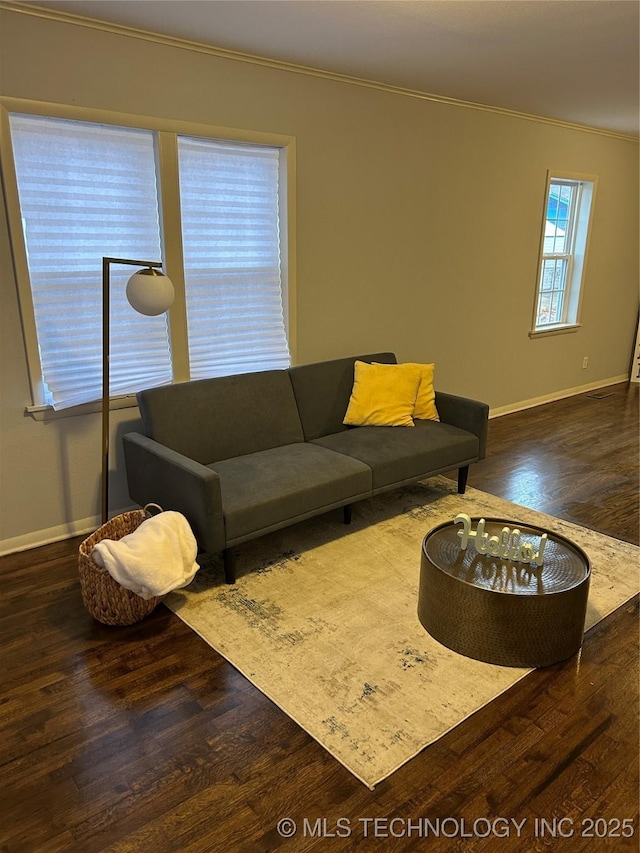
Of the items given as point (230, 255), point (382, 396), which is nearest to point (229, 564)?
point (382, 396)

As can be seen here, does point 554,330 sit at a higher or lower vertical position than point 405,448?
higher

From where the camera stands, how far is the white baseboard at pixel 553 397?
17.8ft

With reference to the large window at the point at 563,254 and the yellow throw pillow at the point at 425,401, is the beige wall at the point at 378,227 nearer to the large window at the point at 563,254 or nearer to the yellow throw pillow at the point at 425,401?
the large window at the point at 563,254

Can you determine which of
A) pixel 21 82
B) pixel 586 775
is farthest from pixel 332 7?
pixel 586 775

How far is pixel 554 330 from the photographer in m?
5.73

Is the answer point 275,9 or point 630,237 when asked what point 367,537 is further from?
point 630,237

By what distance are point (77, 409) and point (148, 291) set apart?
83 cm

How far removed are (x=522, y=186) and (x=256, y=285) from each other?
272 cm

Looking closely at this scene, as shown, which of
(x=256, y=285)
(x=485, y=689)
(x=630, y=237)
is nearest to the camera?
(x=485, y=689)

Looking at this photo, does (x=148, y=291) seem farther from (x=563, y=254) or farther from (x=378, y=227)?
(x=563, y=254)

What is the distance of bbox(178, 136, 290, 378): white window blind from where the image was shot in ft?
10.7

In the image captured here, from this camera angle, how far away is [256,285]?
3.58m

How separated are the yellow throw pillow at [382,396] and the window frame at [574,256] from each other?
7.87 ft

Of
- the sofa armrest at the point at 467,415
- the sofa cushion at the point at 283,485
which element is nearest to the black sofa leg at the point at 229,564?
the sofa cushion at the point at 283,485
